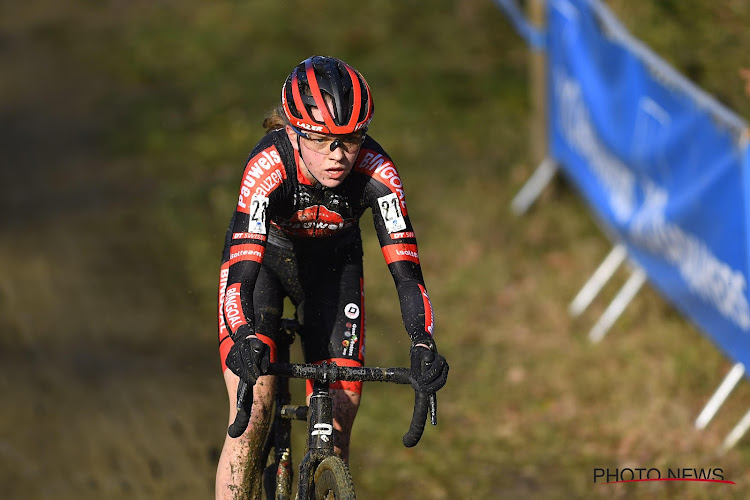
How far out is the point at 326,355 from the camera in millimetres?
5242

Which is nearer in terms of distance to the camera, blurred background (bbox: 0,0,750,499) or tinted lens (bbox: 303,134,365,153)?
tinted lens (bbox: 303,134,365,153)

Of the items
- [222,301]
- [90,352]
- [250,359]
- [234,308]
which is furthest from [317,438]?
[90,352]

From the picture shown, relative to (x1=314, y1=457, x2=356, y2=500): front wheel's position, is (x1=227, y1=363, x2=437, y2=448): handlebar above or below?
above

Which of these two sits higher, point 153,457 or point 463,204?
point 463,204

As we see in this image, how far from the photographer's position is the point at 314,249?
530 cm

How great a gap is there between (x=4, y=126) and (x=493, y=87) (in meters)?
7.36

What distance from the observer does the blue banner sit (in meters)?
6.70

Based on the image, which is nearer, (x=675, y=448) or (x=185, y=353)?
(x=675, y=448)

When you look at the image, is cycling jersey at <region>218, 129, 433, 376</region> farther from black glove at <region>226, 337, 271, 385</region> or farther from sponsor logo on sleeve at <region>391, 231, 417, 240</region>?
black glove at <region>226, 337, 271, 385</region>

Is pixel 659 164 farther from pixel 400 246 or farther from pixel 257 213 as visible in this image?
pixel 257 213

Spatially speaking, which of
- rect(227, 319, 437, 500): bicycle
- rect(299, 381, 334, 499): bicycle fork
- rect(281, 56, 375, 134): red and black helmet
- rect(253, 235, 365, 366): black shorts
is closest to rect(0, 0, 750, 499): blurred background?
rect(227, 319, 437, 500): bicycle

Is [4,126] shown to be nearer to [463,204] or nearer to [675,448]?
[463,204]

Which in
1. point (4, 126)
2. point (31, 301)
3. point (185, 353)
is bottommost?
point (185, 353)

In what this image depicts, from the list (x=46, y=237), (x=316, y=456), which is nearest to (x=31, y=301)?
(x=46, y=237)
